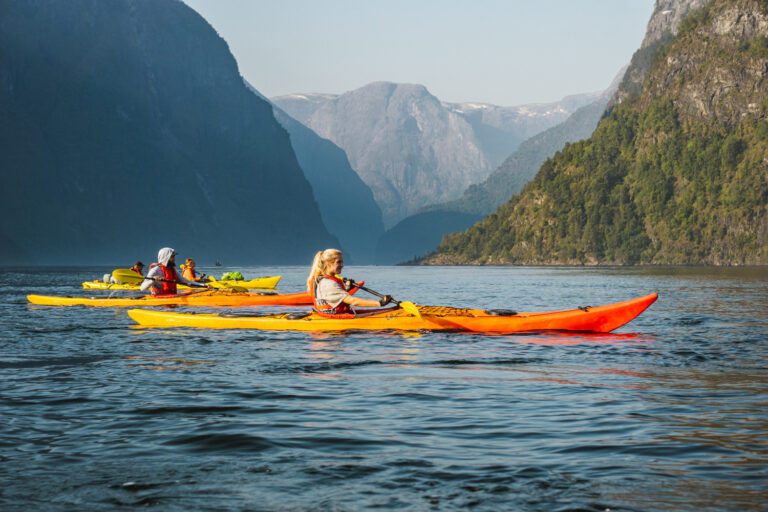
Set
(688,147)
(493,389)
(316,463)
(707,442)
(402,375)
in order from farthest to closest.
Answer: (688,147)
(402,375)
(493,389)
(707,442)
(316,463)

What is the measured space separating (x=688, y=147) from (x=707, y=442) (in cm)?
20044

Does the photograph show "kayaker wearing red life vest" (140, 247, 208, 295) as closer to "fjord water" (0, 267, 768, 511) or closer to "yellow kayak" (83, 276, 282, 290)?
"yellow kayak" (83, 276, 282, 290)

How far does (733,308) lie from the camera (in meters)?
36.9

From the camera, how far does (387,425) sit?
1214 cm

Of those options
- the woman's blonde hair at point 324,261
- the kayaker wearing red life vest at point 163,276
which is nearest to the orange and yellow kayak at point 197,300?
the kayaker wearing red life vest at point 163,276

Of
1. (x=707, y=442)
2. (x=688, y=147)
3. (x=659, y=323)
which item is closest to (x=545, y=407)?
(x=707, y=442)

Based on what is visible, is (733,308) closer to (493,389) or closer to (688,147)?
(493,389)

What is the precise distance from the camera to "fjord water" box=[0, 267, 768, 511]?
8961 mm

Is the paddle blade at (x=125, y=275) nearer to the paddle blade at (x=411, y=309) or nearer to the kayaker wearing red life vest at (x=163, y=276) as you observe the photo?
the kayaker wearing red life vest at (x=163, y=276)

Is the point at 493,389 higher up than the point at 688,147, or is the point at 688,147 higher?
the point at 688,147

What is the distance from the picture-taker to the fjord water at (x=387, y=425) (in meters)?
8.96

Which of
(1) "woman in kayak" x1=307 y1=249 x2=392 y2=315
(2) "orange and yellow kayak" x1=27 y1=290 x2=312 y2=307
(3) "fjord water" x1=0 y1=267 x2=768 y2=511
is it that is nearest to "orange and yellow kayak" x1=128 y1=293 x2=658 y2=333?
(1) "woman in kayak" x1=307 y1=249 x2=392 y2=315

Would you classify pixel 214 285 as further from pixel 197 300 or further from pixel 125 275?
pixel 197 300

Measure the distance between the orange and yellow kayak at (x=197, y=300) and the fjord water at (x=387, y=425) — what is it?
35.7 feet
